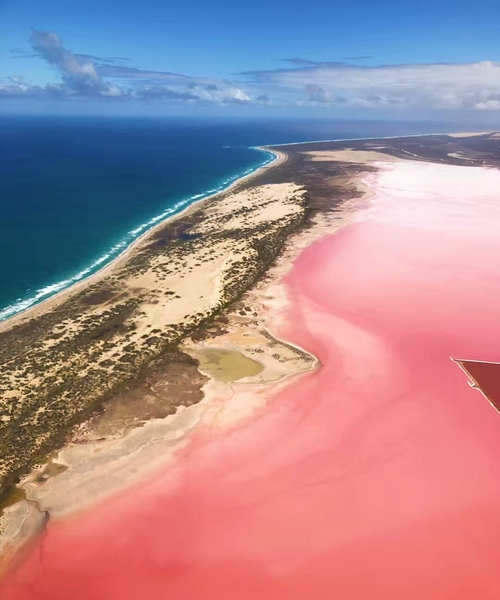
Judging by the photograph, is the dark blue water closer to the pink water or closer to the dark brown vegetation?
the dark brown vegetation

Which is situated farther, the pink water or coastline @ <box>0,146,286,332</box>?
coastline @ <box>0,146,286,332</box>

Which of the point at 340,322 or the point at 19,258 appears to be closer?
the point at 340,322

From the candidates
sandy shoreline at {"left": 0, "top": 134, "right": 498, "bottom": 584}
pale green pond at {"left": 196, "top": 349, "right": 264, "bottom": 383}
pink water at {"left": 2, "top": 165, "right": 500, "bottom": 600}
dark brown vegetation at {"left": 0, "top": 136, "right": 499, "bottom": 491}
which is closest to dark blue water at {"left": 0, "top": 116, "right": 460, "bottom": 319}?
sandy shoreline at {"left": 0, "top": 134, "right": 498, "bottom": 584}

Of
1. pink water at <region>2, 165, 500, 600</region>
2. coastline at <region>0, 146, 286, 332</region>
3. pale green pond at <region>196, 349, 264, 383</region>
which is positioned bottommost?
pink water at <region>2, 165, 500, 600</region>

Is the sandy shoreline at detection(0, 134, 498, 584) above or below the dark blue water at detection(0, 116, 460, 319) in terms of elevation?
below

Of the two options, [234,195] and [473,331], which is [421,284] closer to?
[473,331]

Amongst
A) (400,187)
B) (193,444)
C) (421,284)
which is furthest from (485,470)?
(400,187)

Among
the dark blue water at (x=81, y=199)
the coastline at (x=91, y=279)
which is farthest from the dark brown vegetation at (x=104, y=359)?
the dark blue water at (x=81, y=199)
